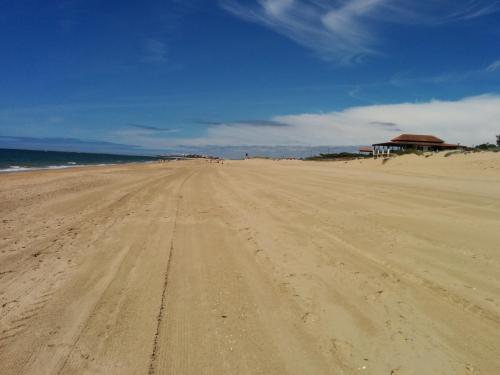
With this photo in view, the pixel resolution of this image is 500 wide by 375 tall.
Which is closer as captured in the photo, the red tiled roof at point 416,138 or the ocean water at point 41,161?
the ocean water at point 41,161

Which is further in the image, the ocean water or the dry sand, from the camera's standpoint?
the ocean water

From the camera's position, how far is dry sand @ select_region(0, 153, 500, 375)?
307cm

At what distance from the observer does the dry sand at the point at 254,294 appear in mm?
3066

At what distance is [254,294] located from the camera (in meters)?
4.26

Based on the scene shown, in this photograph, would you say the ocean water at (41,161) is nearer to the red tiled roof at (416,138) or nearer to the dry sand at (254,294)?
the dry sand at (254,294)

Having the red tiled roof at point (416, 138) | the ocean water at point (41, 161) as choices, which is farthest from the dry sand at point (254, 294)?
the red tiled roof at point (416, 138)

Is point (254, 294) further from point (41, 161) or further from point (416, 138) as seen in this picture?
point (41, 161)

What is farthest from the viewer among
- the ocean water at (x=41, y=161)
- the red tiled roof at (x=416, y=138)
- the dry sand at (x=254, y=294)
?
the red tiled roof at (x=416, y=138)

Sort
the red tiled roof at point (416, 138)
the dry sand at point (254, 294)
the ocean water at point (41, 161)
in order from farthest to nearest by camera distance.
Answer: the red tiled roof at point (416, 138) → the ocean water at point (41, 161) → the dry sand at point (254, 294)

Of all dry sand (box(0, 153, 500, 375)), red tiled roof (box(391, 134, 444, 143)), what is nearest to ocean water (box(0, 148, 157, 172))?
dry sand (box(0, 153, 500, 375))

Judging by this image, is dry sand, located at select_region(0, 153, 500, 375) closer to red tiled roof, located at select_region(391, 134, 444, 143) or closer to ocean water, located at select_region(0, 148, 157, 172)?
ocean water, located at select_region(0, 148, 157, 172)

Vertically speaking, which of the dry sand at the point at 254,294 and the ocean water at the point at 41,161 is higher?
the dry sand at the point at 254,294

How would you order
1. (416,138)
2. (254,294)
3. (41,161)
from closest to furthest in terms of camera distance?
1. (254,294)
2. (416,138)
3. (41,161)

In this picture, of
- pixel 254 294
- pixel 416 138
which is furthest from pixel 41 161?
pixel 254 294
